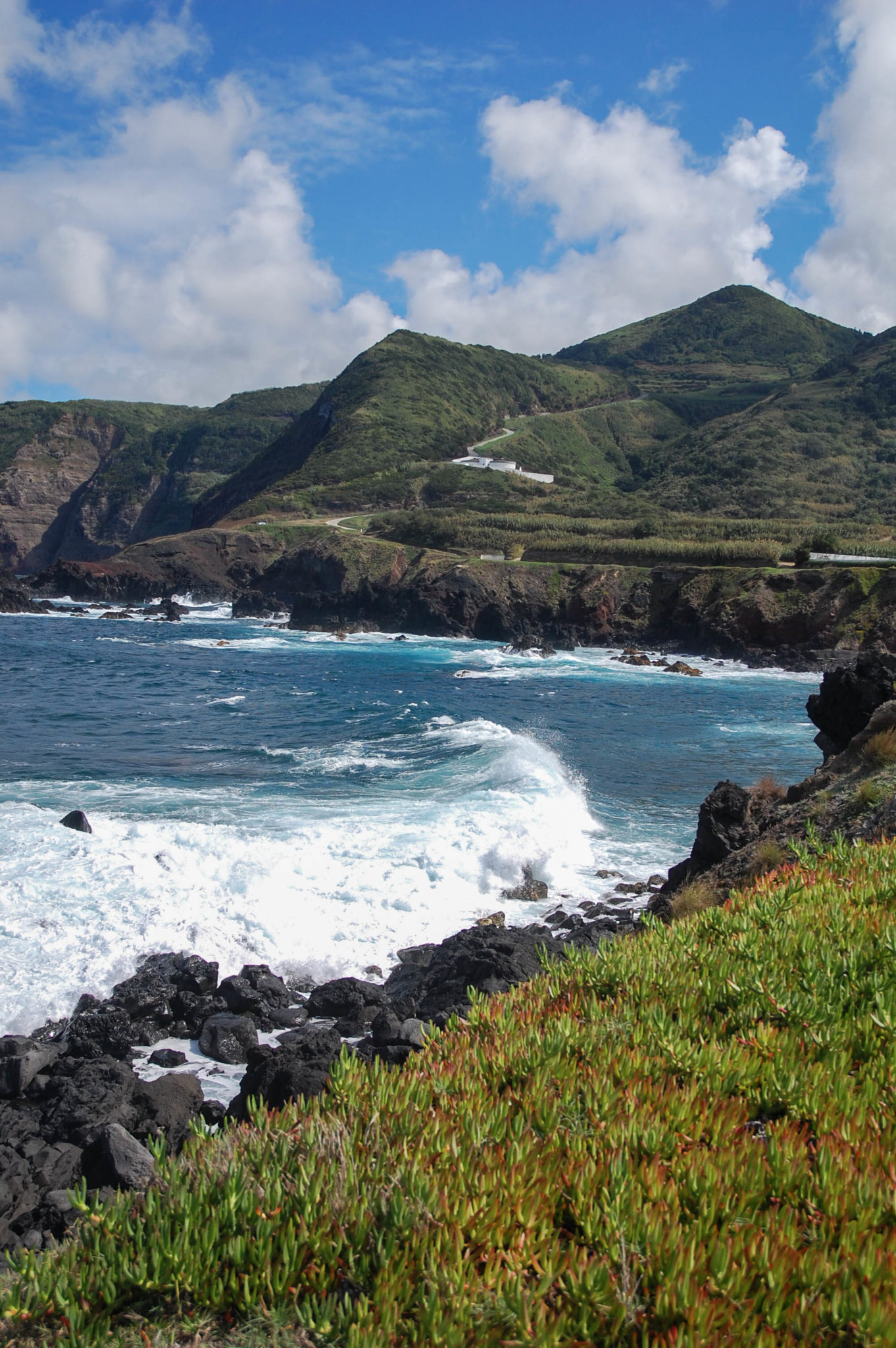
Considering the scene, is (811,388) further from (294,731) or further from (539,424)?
(294,731)

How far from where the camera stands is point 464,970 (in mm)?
9906

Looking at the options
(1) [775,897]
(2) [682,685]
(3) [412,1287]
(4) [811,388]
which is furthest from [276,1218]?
(4) [811,388]

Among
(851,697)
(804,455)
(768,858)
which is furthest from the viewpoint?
(804,455)

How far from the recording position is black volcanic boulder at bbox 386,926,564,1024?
939 cm

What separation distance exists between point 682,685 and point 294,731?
20627mm

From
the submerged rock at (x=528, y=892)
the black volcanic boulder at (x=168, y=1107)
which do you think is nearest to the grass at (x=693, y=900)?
the submerged rock at (x=528, y=892)

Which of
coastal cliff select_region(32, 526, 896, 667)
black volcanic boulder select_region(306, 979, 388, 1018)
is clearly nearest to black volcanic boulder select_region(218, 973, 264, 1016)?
black volcanic boulder select_region(306, 979, 388, 1018)

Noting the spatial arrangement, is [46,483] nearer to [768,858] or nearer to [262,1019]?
[262,1019]

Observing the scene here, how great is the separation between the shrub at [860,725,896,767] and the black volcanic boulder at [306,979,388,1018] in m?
7.04

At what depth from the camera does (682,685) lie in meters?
39.0

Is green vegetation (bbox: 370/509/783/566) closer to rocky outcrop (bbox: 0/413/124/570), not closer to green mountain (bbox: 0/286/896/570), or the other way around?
green mountain (bbox: 0/286/896/570)

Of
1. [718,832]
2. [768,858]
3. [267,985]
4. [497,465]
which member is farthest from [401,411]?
[768,858]

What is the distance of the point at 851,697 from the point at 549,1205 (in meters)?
14.6

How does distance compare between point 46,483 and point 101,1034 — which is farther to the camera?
point 46,483
